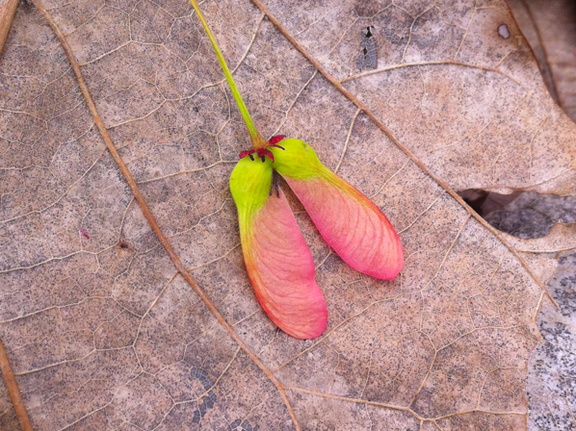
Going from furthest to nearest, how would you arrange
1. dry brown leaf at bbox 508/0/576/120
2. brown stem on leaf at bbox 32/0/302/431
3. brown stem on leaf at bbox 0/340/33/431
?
dry brown leaf at bbox 508/0/576/120 < brown stem on leaf at bbox 32/0/302/431 < brown stem on leaf at bbox 0/340/33/431

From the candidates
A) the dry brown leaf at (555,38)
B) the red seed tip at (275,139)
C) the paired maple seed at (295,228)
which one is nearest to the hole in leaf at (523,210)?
the dry brown leaf at (555,38)

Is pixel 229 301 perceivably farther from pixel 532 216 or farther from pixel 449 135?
pixel 532 216

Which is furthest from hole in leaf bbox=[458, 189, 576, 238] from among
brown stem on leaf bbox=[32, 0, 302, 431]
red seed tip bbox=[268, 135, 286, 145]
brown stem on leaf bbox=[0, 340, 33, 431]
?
brown stem on leaf bbox=[0, 340, 33, 431]

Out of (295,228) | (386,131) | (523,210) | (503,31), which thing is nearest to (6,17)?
(295,228)

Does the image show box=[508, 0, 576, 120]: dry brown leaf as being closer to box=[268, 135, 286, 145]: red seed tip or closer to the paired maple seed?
the paired maple seed

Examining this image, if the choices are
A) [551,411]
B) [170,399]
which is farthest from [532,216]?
[170,399]

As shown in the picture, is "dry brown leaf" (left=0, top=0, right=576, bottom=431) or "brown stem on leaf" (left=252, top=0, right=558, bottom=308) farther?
"brown stem on leaf" (left=252, top=0, right=558, bottom=308)

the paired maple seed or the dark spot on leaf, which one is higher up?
the dark spot on leaf
